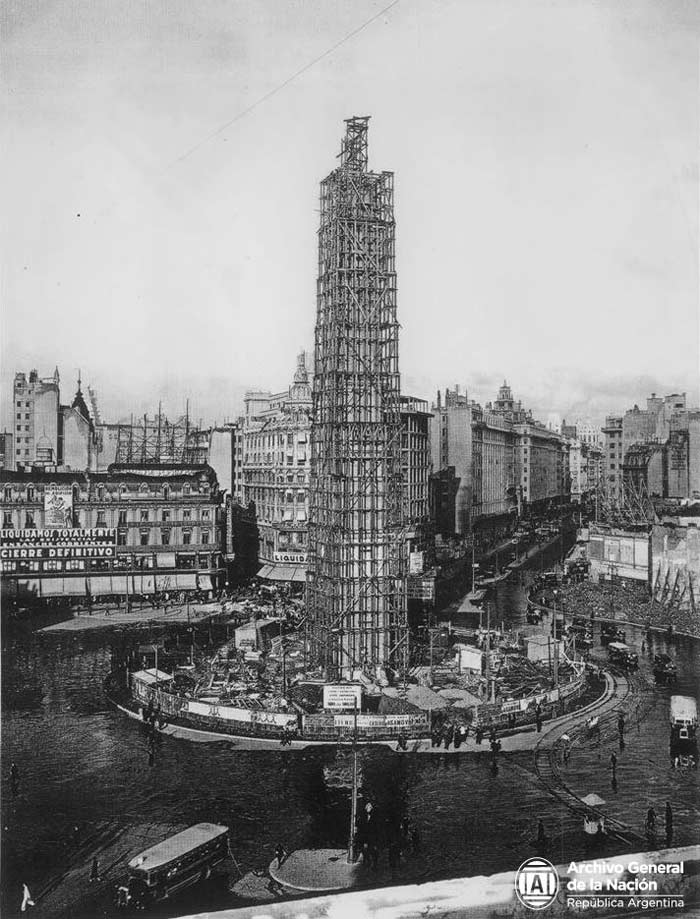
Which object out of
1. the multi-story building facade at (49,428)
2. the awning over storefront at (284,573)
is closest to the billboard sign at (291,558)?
the awning over storefront at (284,573)

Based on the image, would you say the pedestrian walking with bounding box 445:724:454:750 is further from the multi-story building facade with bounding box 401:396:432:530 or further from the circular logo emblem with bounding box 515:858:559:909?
the multi-story building facade with bounding box 401:396:432:530

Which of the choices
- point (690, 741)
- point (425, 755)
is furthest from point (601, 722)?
point (425, 755)

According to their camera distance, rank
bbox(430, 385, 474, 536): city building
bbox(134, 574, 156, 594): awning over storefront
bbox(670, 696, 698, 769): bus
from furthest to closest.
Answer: bbox(430, 385, 474, 536): city building, bbox(134, 574, 156, 594): awning over storefront, bbox(670, 696, 698, 769): bus

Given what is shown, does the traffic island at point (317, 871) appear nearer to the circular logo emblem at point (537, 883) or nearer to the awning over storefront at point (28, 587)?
the circular logo emblem at point (537, 883)

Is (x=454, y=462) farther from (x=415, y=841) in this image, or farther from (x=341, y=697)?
(x=415, y=841)

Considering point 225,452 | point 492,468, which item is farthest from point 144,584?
point 492,468

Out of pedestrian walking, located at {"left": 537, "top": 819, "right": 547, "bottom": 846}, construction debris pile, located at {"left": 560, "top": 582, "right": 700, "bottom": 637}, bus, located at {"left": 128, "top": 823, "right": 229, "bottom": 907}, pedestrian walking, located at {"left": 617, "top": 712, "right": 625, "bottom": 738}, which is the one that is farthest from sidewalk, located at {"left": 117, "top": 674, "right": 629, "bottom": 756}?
construction debris pile, located at {"left": 560, "top": 582, "right": 700, "bottom": 637}

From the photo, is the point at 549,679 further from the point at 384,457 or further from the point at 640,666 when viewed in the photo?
the point at 384,457
